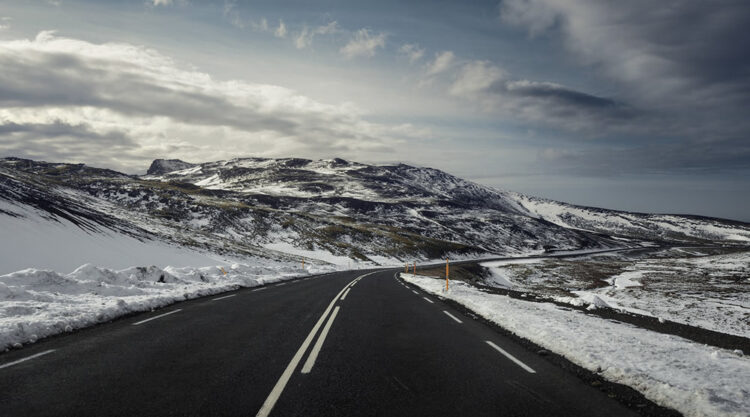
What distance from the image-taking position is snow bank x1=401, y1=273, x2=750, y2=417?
A: 5457 mm

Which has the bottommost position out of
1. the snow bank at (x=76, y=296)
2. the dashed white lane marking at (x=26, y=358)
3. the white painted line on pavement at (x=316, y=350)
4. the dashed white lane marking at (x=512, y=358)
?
the snow bank at (x=76, y=296)

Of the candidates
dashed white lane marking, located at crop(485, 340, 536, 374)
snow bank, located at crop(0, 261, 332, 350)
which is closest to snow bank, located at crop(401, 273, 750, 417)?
dashed white lane marking, located at crop(485, 340, 536, 374)

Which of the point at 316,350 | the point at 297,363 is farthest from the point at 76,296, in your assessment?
the point at 297,363

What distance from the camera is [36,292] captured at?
1188cm

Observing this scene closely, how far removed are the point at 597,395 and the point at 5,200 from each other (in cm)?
5148

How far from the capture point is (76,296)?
12.6 meters

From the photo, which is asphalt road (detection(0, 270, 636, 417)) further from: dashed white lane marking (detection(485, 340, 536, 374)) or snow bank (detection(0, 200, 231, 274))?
snow bank (detection(0, 200, 231, 274))

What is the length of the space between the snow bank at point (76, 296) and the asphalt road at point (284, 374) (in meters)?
0.66

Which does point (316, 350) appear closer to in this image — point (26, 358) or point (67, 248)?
point (26, 358)

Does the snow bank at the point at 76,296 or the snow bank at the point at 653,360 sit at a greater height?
the snow bank at the point at 653,360

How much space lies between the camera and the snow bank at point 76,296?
8.34 meters

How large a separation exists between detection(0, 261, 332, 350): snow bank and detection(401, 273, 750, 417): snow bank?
1138 cm

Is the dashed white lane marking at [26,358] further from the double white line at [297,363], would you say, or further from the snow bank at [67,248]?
the snow bank at [67,248]

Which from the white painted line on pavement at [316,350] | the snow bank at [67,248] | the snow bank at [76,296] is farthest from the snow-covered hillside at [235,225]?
the white painted line on pavement at [316,350]
